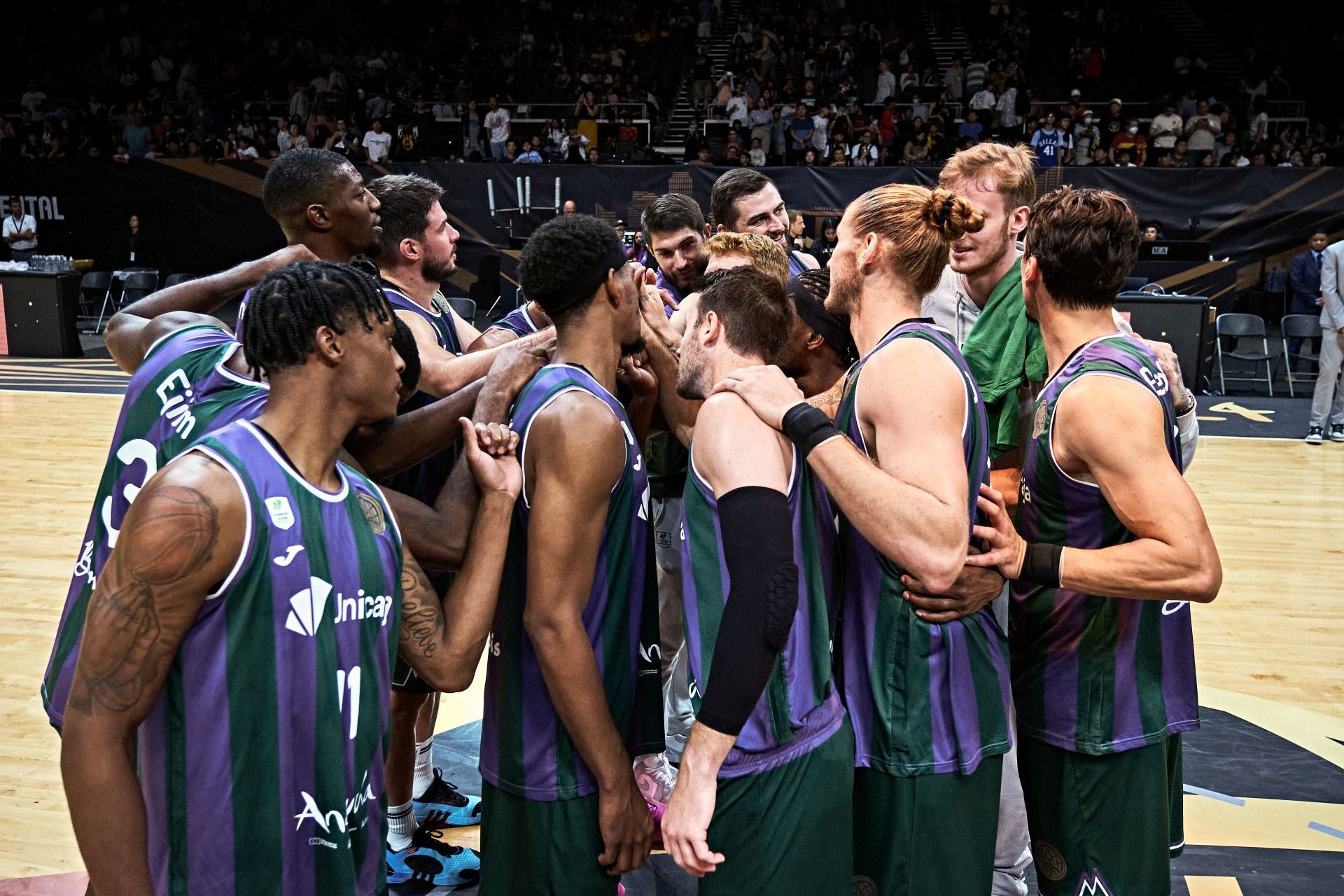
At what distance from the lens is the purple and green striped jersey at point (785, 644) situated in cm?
199

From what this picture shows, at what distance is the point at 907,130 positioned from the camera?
53.6 ft

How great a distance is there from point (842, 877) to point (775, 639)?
0.47 meters

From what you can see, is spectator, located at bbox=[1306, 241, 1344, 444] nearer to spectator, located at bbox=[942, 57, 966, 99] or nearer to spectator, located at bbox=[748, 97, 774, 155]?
spectator, located at bbox=[748, 97, 774, 155]

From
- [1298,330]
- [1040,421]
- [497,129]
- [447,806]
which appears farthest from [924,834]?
[497,129]

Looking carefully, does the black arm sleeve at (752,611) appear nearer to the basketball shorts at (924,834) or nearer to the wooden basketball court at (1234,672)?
the basketball shorts at (924,834)

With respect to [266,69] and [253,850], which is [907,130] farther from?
[253,850]

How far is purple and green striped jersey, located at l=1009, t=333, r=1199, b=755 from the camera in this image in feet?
7.60

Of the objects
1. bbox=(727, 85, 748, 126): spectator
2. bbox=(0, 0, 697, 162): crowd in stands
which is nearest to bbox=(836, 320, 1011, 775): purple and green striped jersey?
bbox=(0, 0, 697, 162): crowd in stands

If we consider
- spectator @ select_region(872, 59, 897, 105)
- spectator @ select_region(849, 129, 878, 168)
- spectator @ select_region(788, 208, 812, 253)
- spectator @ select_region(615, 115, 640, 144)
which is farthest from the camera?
spectator @ select_region(872, 59, 897, 105)

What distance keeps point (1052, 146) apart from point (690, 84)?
7253 mm

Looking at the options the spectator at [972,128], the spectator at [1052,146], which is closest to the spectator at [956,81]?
the spectator at [972,128]

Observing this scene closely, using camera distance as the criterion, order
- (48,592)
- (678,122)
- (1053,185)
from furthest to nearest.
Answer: (678,122) < (1053,185) < (48,592)

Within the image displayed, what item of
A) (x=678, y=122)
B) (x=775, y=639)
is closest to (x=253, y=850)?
(x=775, y=639)

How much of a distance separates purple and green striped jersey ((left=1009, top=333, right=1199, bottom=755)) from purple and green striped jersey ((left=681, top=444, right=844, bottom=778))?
0.59 meters
